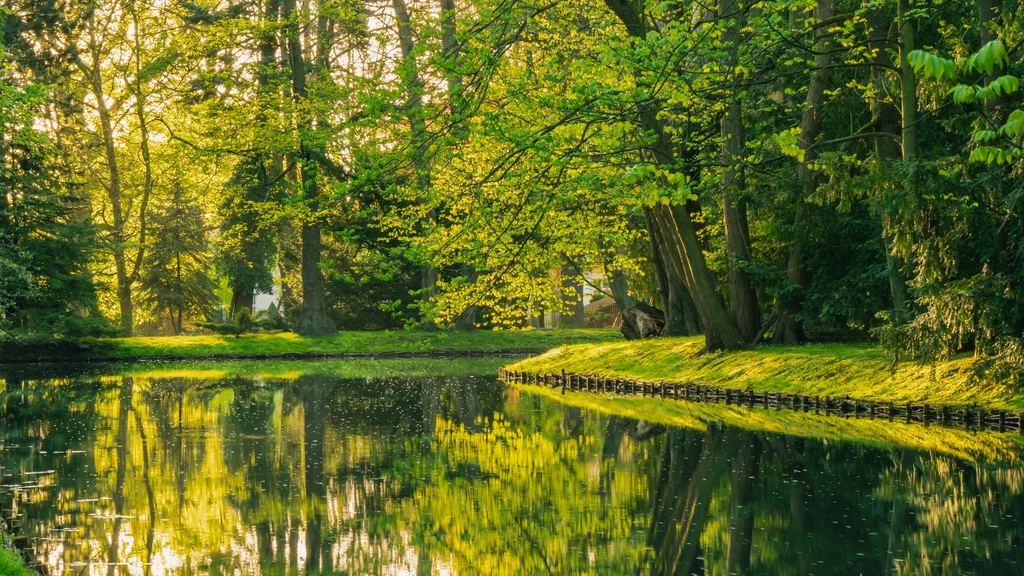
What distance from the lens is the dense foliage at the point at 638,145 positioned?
52.9ft

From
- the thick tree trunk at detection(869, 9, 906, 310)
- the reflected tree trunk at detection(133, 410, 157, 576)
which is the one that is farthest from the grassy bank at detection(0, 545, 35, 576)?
the thick tree trunk at detection(869, 9, 906, 310)

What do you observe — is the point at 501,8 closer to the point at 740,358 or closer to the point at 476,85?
the point at 476,85

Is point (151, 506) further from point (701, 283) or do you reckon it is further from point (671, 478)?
point (701, 283)

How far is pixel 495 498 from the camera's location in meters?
12.1

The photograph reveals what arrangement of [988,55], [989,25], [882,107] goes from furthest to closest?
1. [882,107]
2. [989,25]
3. [988,55]

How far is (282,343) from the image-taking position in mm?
48219

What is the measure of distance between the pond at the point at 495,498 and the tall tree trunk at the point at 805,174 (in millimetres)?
6675

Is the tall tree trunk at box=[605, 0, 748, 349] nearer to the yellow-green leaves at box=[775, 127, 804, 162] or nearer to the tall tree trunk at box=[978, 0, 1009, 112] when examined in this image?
the tall tree trunk at box=[978, 0, 1009, 112]

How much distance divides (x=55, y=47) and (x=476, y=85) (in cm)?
3539

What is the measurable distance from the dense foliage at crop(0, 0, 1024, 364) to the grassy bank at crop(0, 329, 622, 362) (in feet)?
5.21

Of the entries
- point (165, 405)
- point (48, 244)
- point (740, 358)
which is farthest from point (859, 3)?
point (48, 244)

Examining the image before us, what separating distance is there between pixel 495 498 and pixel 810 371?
11.4 m

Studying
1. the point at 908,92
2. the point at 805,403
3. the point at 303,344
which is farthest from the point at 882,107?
the point at 303,344

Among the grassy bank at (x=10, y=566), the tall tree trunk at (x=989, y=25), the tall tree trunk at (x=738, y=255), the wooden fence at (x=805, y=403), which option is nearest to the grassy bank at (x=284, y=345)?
the wooden fence at (x=805, y=403)
